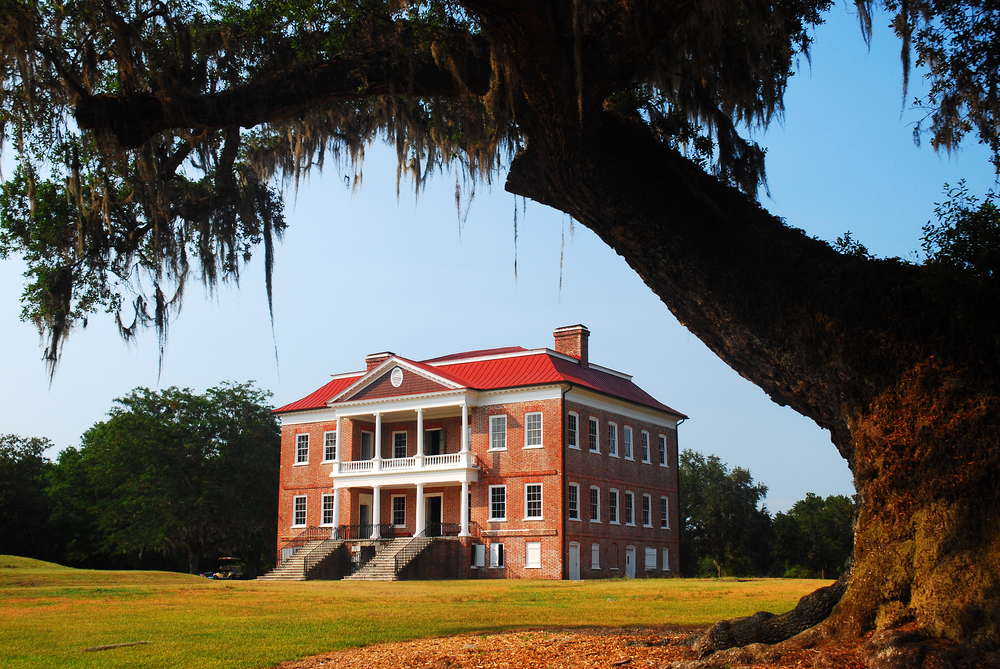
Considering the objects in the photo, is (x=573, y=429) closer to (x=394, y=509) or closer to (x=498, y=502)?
(x=498, y=502)

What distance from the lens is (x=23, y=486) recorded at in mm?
48281

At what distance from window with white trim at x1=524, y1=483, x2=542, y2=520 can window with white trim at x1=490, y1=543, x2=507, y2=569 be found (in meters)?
1.57

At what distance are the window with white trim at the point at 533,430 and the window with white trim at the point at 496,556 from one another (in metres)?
3.95

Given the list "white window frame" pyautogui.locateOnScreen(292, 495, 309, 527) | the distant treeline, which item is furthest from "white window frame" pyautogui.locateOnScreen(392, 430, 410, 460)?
the distant treeline

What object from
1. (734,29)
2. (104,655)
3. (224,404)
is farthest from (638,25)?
(224,404)

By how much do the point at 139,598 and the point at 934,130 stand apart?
14.2 meters

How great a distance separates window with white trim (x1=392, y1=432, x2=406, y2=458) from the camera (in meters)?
36.8

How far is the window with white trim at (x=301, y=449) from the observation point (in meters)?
38.3

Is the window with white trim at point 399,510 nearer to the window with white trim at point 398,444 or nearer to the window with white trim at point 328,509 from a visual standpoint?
the window with white trim at point 398,444

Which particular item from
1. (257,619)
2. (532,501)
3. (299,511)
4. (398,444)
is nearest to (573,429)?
(532,501)

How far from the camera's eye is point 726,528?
5056 centimetres

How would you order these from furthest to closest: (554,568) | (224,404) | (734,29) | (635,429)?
(224,404) → (635,429) → (554,568) → (734,29)

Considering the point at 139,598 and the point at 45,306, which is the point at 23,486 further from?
the point at 45,306

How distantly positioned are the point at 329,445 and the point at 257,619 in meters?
27.6
